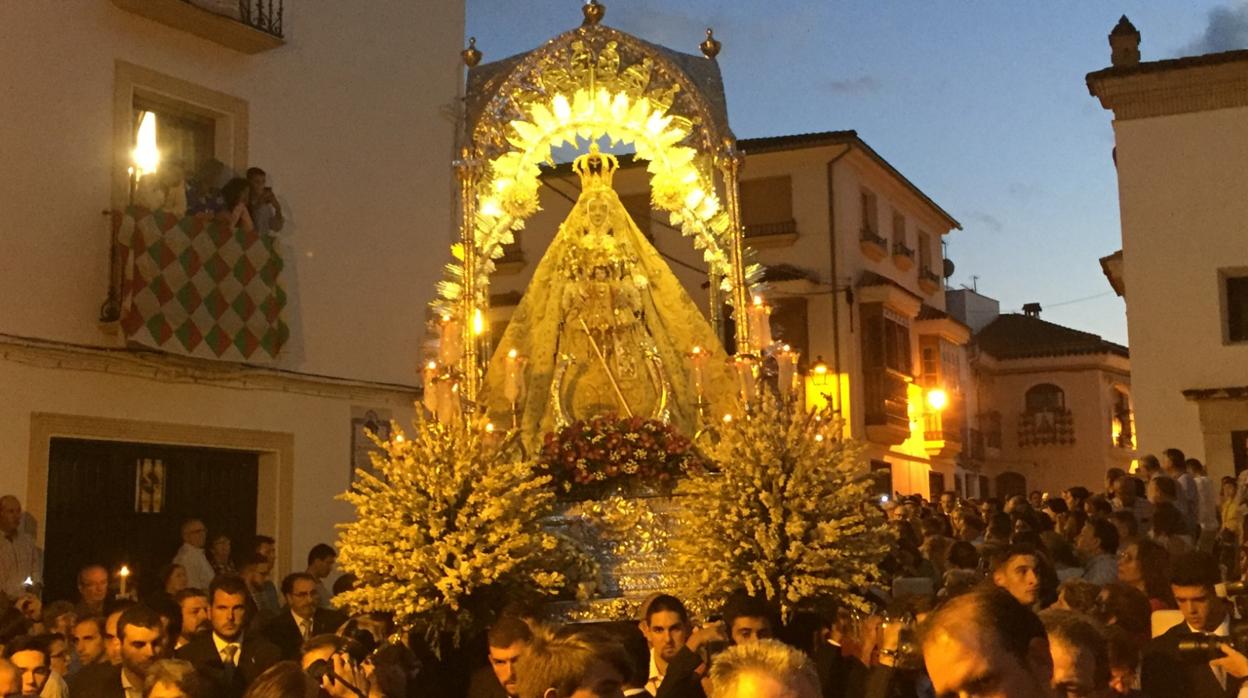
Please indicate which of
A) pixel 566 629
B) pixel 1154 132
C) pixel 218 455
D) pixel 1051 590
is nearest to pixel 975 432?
pixel 1154 132

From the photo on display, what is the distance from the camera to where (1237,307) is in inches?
722

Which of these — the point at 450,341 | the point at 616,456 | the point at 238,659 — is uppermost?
the point at 450,341

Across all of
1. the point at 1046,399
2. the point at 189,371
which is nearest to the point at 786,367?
the point at 189,371

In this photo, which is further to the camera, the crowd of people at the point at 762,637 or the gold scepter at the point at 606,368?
the gold scepter at the point at 606,368

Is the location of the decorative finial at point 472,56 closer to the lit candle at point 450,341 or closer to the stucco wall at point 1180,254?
the lit candle at point 450,341

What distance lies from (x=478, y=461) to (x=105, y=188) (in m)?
6.15

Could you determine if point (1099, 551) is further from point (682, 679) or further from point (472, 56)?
point (472, 56)

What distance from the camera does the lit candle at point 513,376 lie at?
11.6 m

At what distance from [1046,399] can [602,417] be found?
102 ft

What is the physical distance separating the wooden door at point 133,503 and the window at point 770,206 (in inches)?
636

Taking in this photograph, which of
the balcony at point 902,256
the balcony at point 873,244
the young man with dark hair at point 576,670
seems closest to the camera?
the young man with dark hair at point 576,670

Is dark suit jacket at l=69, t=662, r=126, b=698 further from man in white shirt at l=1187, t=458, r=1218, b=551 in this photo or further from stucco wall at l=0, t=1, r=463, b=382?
man in white shirt at l=1187, t=458, r=1218, b=551

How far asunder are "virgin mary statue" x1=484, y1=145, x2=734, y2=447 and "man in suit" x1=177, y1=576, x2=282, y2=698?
4739mm

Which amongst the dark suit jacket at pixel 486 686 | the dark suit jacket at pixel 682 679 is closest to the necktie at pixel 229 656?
the dark suit jacket at pixel 486 686
